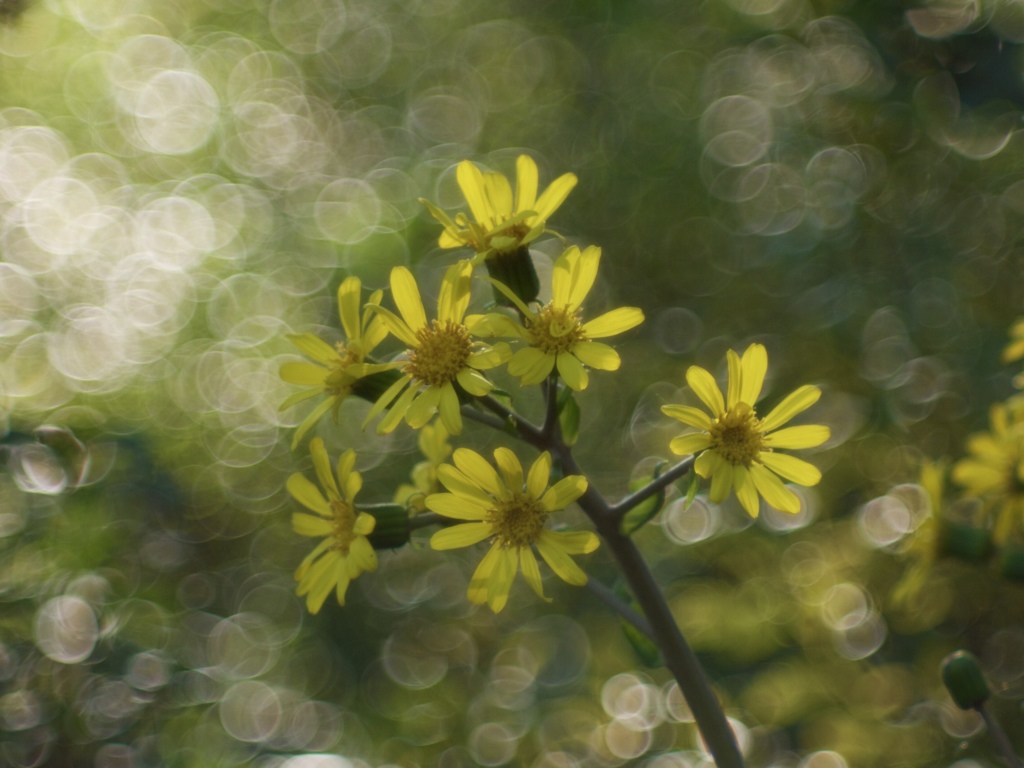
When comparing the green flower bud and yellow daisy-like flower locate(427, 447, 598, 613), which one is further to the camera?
the green flower bud

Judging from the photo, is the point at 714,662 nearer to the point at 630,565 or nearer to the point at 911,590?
the point at 911,590

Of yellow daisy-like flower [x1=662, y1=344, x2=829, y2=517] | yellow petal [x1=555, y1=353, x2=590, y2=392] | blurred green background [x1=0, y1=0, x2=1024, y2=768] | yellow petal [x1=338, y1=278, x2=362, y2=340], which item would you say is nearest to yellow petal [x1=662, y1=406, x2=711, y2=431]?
yellow daisy-like flower [x1=662, y1=344, x2=829, y2=517]

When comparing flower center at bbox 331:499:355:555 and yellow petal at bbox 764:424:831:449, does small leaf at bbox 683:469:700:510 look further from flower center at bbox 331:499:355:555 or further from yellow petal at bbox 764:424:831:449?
flower center at bbox 331:499:355:555

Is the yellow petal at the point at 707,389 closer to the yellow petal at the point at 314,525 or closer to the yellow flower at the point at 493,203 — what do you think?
the yellow flower at the point at 493,203

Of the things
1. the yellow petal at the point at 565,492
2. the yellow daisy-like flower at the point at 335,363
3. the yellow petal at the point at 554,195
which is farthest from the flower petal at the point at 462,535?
the yellow petal at the point at 554,195

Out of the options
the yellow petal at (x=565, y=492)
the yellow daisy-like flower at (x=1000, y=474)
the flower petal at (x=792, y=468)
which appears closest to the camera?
the yellow petal at (x=565, y=492)

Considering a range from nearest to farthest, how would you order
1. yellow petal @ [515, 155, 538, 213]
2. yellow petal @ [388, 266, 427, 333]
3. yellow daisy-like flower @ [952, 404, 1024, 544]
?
yellow petal @ [388, 266, 427, 333] < yellow petal @ [515, 155, 538, 213] < yellow daisy-like flower @ [952, 404, 1024, 544]

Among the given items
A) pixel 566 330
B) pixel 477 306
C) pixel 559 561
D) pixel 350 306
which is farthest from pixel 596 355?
pixel 477 306
